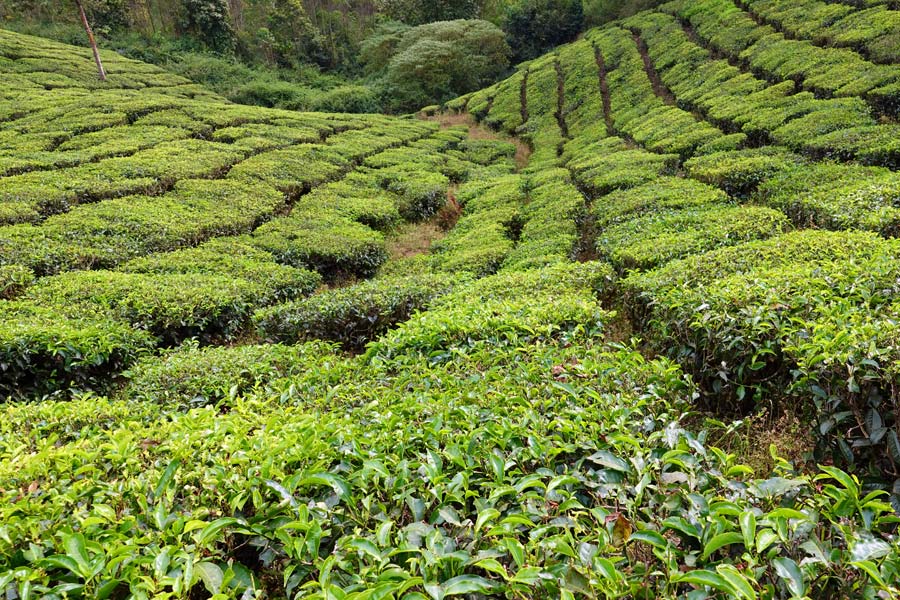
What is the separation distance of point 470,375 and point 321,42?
5587cm

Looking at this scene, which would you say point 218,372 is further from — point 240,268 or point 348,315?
point 240,268

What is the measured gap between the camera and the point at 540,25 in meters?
41.4

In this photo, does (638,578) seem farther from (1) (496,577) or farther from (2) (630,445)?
(2) (630,445)

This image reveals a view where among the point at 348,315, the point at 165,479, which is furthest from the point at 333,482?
the point at 348,315

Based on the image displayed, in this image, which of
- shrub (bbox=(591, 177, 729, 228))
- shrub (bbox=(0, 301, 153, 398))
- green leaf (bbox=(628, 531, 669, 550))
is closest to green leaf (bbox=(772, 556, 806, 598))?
green leaf (bbox=(628, 531, 669, 550))

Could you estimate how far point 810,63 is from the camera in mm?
16984

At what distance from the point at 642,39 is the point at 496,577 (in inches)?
1474

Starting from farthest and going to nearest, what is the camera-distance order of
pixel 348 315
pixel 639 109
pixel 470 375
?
pixel 639 109
pixel 348 315
pixel 470 375

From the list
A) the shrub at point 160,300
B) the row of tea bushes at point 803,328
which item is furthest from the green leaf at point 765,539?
the shrub at point 160,300

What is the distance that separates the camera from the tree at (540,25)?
40.9 metres

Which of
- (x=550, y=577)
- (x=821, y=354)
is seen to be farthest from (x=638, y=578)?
(x=821, y=354)

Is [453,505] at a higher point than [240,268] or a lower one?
higher

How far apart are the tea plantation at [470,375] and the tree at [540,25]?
2945 cm

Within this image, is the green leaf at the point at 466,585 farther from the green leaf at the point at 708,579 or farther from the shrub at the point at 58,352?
the shrub at the point at 58,352
